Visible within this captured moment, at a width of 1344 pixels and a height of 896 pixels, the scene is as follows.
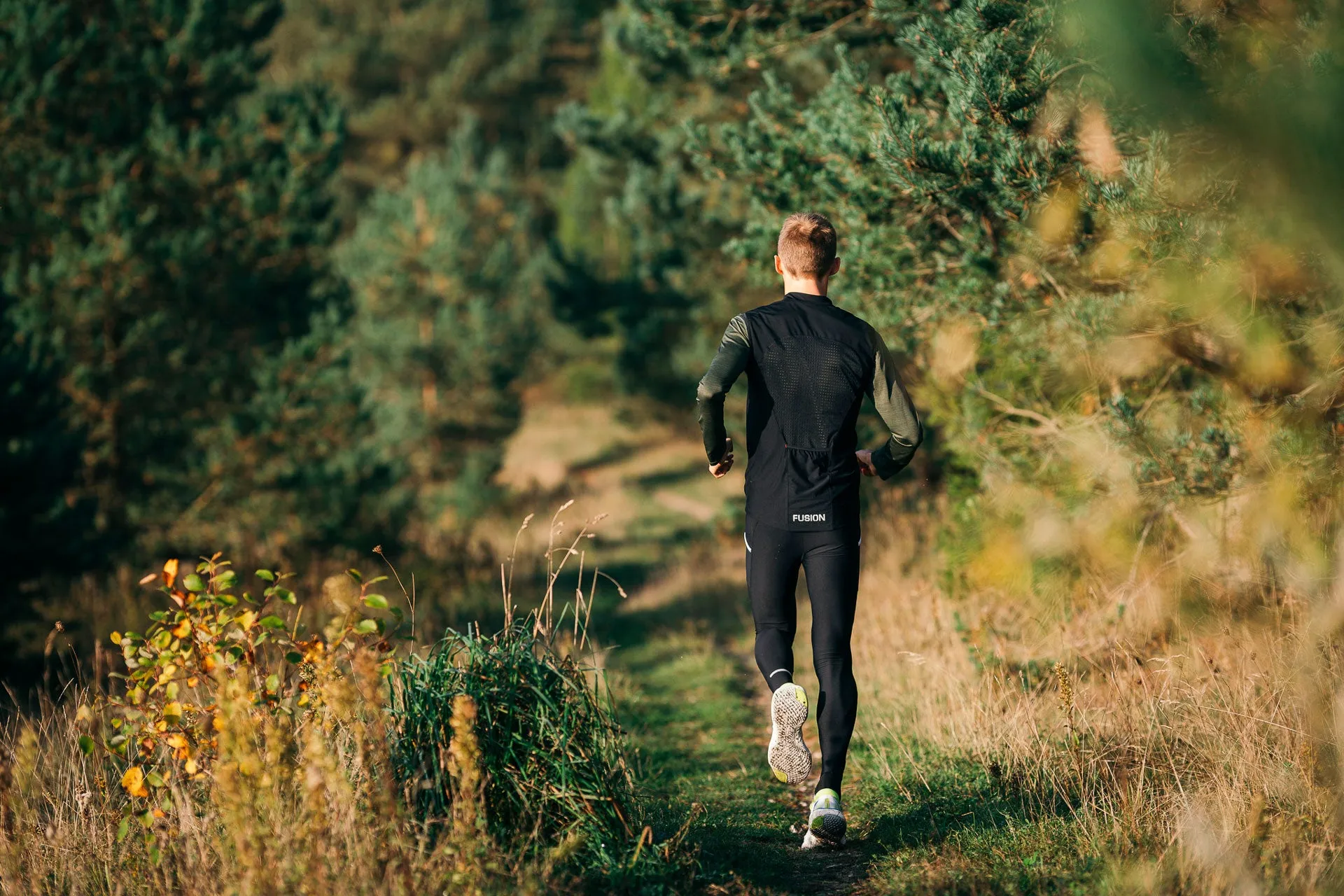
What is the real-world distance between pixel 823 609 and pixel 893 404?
795mm

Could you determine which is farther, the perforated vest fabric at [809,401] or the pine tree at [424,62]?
the pine tree at [424,62]

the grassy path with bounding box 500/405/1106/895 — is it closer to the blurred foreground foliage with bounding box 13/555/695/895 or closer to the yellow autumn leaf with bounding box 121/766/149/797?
the blurred foreground foliage with bounding box 13/555/695/895

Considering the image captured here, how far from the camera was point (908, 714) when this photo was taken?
5.87 m

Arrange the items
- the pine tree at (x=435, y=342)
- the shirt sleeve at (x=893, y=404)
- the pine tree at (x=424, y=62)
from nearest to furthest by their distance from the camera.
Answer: the shirt sleeve at (x=893, y=404) → the pine tree at (x=435, y=342) → the pine tree at (x=424, y=62)

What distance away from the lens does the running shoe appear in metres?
3.95

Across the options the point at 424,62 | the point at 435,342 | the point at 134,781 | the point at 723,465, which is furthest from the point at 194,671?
the point at 424,62

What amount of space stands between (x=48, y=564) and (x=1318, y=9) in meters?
9.44

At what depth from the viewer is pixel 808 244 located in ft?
13.1

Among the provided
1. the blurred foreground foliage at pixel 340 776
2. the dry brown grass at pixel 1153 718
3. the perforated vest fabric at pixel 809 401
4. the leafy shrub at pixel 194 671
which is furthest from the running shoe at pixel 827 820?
the leafy shrub at pixel 194 671

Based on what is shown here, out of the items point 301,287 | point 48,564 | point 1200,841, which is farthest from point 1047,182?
point 301,287

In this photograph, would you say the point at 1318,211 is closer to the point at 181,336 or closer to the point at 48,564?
the point at 48,564

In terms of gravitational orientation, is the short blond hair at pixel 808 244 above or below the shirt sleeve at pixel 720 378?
above

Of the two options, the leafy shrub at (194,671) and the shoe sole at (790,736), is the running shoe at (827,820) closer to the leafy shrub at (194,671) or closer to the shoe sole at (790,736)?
the shoe sole at (790,736)

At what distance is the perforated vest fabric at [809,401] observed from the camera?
396 centimetres
